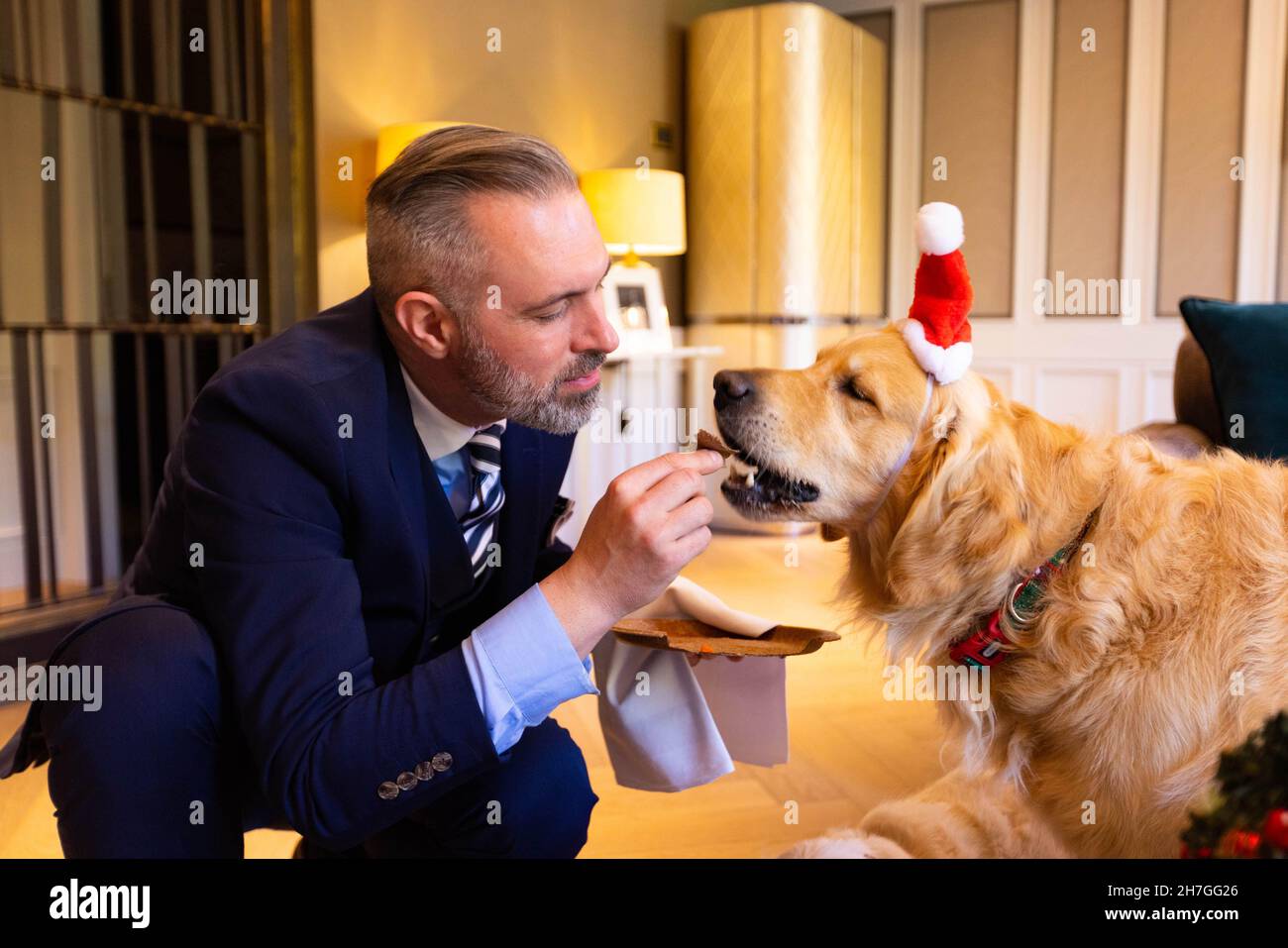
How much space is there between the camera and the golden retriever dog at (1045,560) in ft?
4.24

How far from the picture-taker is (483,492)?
59.0 inches

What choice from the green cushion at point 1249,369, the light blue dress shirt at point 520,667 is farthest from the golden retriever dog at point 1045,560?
the green cushion at point 1249,369

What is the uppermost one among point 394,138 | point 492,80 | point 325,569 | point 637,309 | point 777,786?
point 492,80

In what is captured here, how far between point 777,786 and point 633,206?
115 inches

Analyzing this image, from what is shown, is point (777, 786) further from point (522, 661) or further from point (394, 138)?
point (394, 138)

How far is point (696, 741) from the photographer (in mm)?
1738

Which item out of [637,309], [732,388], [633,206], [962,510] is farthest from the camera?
[637,309]

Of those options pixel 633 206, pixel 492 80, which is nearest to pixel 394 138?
pixel 492 80

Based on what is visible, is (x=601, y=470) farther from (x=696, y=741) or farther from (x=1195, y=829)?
(x=1195, y=829)

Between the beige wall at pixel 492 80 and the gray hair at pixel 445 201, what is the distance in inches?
106

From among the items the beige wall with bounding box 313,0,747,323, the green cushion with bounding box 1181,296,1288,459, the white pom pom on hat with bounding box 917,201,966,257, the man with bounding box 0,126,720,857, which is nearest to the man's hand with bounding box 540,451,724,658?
the man with bounding box 0,126,720,857

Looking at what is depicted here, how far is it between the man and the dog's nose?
21 centimetres

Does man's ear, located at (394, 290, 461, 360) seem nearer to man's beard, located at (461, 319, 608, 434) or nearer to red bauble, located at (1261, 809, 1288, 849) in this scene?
man's beard, located at (461, 319, 608, 434)

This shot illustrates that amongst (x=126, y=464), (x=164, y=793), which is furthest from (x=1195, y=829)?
(x=126, y=464)
